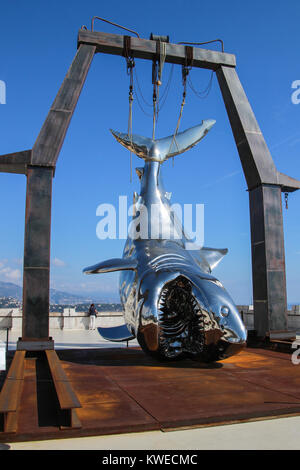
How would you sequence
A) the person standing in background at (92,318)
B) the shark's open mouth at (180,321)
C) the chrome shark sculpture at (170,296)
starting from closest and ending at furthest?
the chrome shark sculpture at (170,296) → the shark's open mouth at (180,321) → the person standing in background at (92,318)

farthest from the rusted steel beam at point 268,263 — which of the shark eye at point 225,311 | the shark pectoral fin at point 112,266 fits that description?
the shark pectoral fin at point 112,266

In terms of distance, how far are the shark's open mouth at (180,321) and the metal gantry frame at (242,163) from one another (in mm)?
2396

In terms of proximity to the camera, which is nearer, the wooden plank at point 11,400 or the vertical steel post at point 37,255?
the wooden plank at point 11,400

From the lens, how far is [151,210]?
9336mm

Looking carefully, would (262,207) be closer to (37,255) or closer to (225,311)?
(225,311)

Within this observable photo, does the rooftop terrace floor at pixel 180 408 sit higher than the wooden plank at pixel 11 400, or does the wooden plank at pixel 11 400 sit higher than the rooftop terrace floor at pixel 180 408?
the wooden plank at pixel 11 400

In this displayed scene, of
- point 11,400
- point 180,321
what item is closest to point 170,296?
point 180,321

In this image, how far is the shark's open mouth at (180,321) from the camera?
Answer: 6.87m

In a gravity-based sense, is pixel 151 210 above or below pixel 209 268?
above

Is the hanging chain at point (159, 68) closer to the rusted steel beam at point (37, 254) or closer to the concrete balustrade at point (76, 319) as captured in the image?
the rusted steel beam at point (37, 254)

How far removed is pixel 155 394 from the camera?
5.06 m

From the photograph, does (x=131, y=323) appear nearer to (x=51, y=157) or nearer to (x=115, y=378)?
(x=115, y=378)
